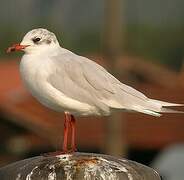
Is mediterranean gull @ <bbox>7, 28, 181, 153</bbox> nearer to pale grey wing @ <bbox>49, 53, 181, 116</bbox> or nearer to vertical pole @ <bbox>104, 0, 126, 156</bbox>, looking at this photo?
pale grey wing @ <bbox>49, 53, 181, 116</bbox>

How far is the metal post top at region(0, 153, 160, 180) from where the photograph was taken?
15.3 feet

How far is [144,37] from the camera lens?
3406 centimetres

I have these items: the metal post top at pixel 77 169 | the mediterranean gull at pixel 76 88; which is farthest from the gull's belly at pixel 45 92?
the metal post top at pixel 77 169

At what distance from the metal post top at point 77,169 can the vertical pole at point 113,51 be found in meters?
6.79

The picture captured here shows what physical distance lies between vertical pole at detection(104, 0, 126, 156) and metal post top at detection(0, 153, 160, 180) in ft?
22.3

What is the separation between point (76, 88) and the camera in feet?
19.1

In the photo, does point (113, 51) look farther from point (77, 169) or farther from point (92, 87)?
point (77, 169)

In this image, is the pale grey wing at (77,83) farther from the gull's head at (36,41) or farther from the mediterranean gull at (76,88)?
the gull's head at (36,41)

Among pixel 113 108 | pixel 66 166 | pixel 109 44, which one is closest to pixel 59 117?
pixel 109 44

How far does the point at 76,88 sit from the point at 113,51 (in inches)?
235

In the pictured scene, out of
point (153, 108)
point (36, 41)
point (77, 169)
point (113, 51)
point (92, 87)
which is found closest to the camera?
point (77, 169)

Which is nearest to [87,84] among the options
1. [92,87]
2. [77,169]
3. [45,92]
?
[92,87]

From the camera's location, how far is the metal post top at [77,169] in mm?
4652

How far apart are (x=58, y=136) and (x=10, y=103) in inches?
56.0
